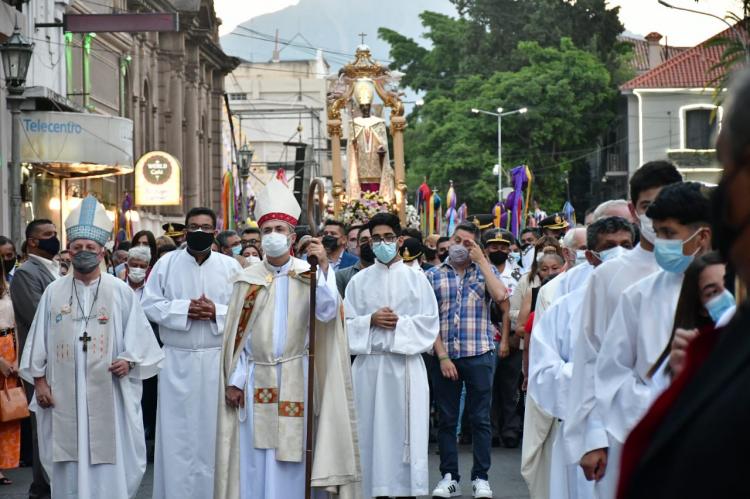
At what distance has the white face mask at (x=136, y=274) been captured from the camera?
13852 mm

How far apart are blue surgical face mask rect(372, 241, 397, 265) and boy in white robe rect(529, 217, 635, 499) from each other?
2.86m

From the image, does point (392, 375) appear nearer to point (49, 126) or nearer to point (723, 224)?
point (723, 224)

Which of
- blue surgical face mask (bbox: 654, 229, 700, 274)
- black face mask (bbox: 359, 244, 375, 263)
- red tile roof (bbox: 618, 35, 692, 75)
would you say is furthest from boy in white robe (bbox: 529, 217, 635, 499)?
red tile roof (bbox: 618, 35, 692, 75)

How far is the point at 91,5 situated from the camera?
35188 millimetres

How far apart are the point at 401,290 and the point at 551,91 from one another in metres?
53.8

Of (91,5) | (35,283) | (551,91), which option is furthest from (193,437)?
(551,91)

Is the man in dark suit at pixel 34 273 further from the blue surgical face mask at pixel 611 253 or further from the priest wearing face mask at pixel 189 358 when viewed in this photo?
the blue surgical face mask at pixel 611 253

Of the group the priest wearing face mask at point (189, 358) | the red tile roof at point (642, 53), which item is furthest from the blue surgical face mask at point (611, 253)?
the red tile roof at point (642, 53)

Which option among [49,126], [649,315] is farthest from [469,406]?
[49,126]

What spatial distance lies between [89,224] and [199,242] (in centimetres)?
98

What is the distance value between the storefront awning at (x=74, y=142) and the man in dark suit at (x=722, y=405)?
77.5ft

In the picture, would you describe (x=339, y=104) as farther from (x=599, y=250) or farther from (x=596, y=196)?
(x=596, y=196)

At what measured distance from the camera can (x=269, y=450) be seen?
9078mm

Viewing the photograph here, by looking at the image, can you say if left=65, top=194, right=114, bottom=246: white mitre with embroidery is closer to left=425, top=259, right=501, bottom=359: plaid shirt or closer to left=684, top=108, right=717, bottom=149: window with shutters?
left=425, top=259, right=501, bottom=359: plaid shirt
